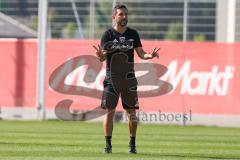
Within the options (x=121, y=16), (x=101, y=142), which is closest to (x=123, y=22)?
(x=121, y=16)

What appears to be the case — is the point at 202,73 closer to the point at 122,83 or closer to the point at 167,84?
the point at 167,84

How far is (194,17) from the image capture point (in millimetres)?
26625

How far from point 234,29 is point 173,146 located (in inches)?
571

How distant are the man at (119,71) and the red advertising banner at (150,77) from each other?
8.29m

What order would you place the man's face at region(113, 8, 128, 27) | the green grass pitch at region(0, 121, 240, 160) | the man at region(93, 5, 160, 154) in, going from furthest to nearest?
1. the man at region(93, 5, 160, 154)
2. the man's face at region(113, 8, 128, 27)
3. the green grass pitch at region(0, 121, 240, 160)

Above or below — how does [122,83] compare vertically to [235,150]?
above

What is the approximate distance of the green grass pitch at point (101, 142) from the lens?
11992 millimetres

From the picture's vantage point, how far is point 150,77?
69.0ft

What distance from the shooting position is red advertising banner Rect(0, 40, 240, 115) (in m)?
21.0

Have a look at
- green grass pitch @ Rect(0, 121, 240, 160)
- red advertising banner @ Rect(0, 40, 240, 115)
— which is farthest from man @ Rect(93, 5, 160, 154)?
red advertising banner @ Rect(0, 40, 240, 115)

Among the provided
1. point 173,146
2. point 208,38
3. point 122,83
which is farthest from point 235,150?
point 208,38

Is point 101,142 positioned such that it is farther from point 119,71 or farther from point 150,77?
point 150,77

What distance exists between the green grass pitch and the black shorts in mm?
657

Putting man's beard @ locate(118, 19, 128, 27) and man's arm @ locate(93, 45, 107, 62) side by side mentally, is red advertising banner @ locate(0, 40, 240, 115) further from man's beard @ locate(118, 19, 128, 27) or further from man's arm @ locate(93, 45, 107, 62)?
man's beard @ locate(118, 19, 128, 27)
